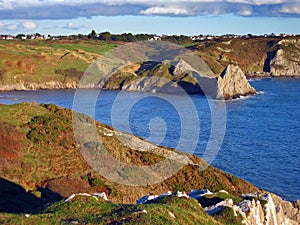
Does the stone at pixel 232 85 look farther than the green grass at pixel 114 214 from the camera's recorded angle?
Yes

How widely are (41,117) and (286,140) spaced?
3311 cm

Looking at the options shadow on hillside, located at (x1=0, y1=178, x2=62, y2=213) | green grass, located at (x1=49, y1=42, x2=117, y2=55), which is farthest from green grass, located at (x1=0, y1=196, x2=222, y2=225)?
green grass, located at (x1=49, y1=42, x2=117, y2=55)

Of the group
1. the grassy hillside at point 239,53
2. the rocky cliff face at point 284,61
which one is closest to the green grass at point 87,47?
the grassy hillside at point 239,53

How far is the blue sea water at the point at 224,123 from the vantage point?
43.9m

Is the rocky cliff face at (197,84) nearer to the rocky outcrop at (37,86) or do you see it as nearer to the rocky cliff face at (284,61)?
the rocky outcrop at (37,86)

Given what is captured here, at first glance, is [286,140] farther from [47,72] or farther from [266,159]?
[47,72]

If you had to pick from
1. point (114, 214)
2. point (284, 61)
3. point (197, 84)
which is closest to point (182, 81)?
point (197, 84)

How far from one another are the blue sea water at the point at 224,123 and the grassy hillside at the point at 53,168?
9.41 meters

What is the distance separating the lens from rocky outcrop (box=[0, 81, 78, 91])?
111m

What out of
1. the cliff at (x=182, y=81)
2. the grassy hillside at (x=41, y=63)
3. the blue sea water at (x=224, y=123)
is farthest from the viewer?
the grassy hillside at (x=41, y=63)

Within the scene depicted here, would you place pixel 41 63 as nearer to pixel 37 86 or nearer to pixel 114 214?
pixel 37 86

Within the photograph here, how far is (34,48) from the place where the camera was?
137625 millimetres

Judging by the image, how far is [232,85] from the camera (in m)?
96.5

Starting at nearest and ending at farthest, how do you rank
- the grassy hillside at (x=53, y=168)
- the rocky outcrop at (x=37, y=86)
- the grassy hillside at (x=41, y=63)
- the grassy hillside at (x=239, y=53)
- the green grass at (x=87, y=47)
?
the grassy hillside at (x=53, y=168)
the rocky outcrop at (x=37, y=86)
the grassy hillside at (x=41, y=63)
the green grass at (x=87, y=47)
the grassy hillside at (x=239, y=53)
